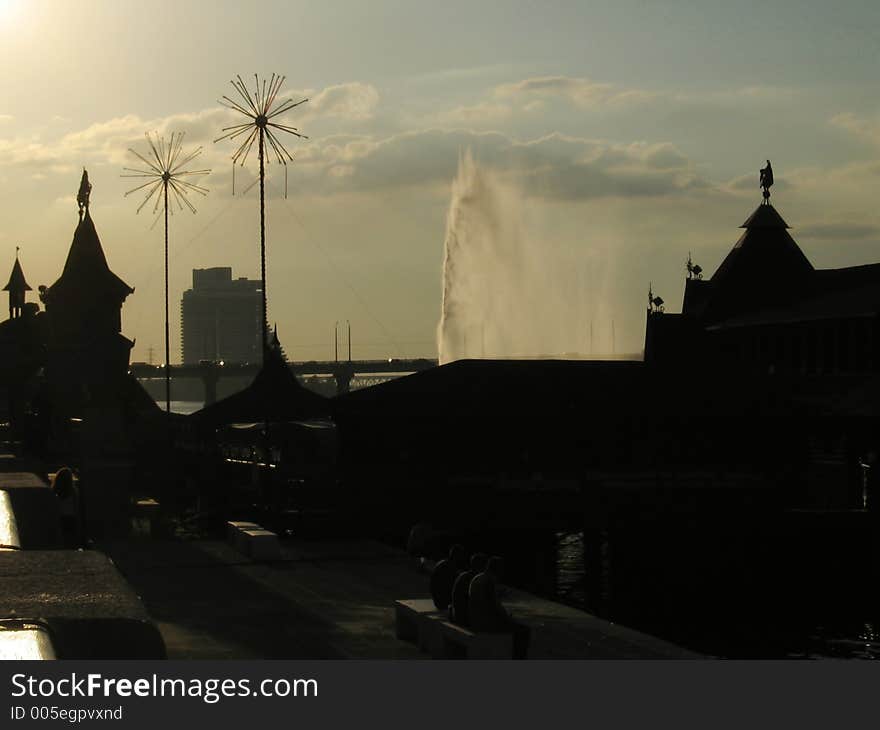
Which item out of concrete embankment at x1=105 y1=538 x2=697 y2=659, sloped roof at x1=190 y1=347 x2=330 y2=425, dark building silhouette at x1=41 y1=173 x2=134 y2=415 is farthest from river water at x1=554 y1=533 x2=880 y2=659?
dark building silhouette at x1=41 y1=173 x2=134 y2=415

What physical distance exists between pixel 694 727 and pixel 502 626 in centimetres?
728

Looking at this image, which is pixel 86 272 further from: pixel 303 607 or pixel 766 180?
pixel 303 607

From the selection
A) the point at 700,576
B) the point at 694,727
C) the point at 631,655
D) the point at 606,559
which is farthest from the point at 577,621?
the point at 606,559

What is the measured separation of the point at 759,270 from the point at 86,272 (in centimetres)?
4117

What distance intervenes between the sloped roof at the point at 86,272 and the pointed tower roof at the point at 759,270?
37248mm

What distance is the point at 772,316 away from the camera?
79062 millimetres

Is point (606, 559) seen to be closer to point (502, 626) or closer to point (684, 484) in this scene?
point (684, 484)

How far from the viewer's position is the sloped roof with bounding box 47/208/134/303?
92.8m

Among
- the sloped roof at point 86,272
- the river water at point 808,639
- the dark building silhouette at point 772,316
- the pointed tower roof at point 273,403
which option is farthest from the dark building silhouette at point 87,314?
the river water at point 808,639

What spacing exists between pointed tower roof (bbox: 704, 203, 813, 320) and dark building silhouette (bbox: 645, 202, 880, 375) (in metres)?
0.06

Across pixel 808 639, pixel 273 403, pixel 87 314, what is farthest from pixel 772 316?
pixel 808 639

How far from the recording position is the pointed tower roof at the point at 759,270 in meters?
86.9

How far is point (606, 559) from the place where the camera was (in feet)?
180

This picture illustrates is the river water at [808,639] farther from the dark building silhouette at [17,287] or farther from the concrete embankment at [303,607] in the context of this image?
the dark building silhouette at [17,287]
